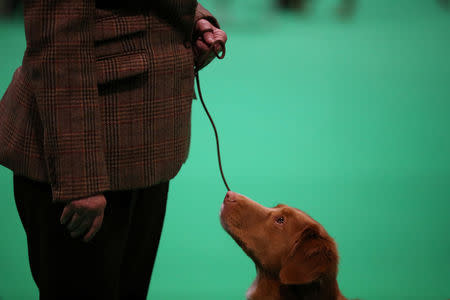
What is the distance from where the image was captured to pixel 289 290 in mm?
1309

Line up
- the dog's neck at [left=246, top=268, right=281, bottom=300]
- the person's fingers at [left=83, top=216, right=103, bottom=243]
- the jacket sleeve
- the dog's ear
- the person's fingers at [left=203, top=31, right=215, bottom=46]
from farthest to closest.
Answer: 1. the dog's neck at [left=246, top=268, right=281, bottom=300]
2. the dog's ear
3. the person's fingers at [left=203, top=31, right=215, bottom=46]
4. the person's fingers at [left=83, top=216, right=103, bottom=243]
5. the jacket sleeve

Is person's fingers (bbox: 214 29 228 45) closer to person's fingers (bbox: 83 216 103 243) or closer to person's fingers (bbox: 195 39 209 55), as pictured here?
person's fingers (bbox: 195 39 209 55)

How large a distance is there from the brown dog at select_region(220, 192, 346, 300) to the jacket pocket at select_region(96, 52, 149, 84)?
1.92 feet

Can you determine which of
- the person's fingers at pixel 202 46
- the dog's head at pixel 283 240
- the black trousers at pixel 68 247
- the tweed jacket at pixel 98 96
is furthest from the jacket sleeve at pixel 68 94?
the dog's head at pixel 283 240

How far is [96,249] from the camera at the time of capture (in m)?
1.00

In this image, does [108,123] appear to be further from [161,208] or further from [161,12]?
[161,208]

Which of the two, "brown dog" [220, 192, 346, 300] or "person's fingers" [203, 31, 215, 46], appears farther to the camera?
"brown dog" [220, 192, 346, 300]

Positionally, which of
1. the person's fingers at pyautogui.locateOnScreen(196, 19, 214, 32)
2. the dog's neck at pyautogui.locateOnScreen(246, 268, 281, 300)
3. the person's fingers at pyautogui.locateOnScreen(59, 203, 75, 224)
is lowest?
the dog's neck at pyautogui.locateOnScreen(246, 268, 281, 300)

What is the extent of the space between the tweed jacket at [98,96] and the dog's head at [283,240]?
0.38 metres

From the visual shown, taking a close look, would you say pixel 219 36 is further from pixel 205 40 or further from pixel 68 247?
pixel 68 247

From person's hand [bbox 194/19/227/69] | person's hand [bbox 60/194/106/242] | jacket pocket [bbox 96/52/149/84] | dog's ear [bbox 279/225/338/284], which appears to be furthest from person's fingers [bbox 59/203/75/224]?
dog's ear [bbox 279/225/338/284]

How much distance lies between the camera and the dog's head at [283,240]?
1250 millimetres

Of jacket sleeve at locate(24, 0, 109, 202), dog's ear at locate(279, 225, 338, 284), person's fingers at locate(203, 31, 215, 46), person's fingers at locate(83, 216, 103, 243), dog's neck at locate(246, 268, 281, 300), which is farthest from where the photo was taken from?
dog's neck at locate(246, 268, 281, 300)

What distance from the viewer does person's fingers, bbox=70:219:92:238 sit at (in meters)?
0.90
